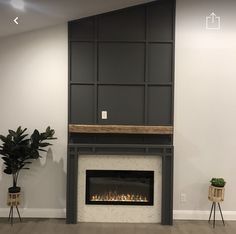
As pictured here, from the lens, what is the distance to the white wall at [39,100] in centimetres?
445

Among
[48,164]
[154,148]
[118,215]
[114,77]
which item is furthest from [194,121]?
[48,164]

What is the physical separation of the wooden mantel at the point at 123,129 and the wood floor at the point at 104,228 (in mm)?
1284

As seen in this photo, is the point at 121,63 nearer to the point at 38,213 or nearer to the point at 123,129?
the point at 123,129

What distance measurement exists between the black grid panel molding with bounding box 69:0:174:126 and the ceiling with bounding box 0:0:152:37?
0.20 metres

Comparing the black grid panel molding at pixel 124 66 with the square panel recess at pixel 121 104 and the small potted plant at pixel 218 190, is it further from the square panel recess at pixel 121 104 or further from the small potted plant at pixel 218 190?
the small potted plant at pixel 218 190

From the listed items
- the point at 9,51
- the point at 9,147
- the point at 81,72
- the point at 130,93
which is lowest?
the point at 9,147

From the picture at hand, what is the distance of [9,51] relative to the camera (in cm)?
446

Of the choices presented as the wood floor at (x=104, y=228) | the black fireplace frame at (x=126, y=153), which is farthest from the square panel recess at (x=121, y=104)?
the wood floor at (x=104, y=228)

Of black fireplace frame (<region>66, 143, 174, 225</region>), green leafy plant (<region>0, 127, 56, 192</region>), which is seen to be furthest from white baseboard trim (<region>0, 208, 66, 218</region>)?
green leafy plant (<region>0, 127, 56, 192</region>)

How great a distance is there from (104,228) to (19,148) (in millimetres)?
1556

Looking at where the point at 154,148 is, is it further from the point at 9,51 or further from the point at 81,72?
the point at 9,51

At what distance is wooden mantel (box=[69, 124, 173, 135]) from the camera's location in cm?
429

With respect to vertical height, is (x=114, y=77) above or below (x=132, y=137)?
above

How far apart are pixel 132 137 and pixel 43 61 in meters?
1.65
